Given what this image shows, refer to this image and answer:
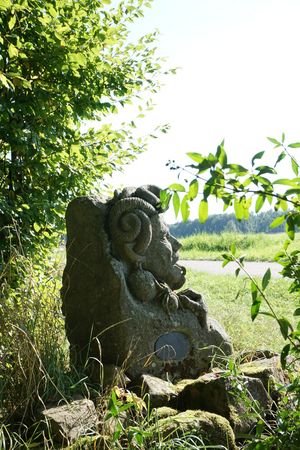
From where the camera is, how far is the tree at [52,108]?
518 cm

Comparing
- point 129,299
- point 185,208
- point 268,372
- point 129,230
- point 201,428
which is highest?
point 185,208

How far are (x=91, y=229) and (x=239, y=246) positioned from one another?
51.0ft

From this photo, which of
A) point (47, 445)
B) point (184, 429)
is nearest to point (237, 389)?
point (184, 429)

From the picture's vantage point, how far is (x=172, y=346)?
180 inches

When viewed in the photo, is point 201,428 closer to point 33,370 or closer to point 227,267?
point 33,370

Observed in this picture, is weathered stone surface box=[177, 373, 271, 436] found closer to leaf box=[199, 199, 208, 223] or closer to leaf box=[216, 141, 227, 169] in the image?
leaf box=[199, 199, 208, 223]

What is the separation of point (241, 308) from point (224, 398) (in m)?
5.18

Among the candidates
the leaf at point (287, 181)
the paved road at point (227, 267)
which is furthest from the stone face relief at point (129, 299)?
the paved road at point (227, 267)

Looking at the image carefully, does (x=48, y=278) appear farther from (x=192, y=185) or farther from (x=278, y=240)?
(x=278, y=240)

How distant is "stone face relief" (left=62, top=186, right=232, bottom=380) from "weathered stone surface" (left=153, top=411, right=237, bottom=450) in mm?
937

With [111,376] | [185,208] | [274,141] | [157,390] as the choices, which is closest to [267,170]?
[274,141]

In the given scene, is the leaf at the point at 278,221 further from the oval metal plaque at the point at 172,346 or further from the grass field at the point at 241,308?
the oval metal plaque at the point at 172,346

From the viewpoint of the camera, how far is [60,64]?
5188 mm

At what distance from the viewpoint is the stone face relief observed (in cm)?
439
